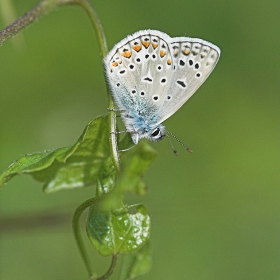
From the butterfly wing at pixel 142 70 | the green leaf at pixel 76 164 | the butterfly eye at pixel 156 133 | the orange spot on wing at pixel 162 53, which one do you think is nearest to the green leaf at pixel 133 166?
the green leaf at pixel 76 164

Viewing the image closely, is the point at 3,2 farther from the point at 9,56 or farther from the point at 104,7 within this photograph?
the point at 104,7

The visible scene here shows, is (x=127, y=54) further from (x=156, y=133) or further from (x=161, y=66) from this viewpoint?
(x=156, y=133)

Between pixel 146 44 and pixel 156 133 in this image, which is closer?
pixel 146 44

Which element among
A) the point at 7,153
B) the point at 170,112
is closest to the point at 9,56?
the point at 7,153

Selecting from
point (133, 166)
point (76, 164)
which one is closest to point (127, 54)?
point (76, 164)

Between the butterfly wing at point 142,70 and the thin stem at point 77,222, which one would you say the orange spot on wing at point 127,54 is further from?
the thin stem at point 77,222
